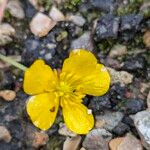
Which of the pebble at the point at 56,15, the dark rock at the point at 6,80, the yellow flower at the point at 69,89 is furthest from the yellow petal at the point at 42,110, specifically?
the pebble at the point at 56,15

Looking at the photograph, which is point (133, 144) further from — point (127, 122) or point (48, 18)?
point (48, 18)

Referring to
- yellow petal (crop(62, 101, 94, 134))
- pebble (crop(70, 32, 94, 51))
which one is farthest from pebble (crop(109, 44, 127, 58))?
yellow petal (crop(62, 101, 94, 134))

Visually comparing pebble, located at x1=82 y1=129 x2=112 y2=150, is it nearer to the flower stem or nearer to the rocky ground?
the rocky ground

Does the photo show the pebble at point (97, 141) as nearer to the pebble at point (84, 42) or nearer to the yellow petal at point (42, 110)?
the yellow petal at point (42, 110)

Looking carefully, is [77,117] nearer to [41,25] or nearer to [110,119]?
[110,119]

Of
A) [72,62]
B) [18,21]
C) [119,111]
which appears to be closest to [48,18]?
[18,21]

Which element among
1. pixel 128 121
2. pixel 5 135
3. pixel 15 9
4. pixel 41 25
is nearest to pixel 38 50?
pixel 41 25
